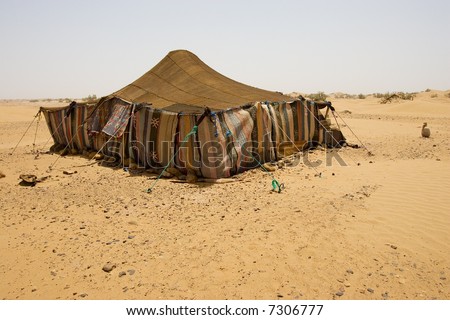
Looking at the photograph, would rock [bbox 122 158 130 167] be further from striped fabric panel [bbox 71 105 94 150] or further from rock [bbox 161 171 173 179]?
striped fabric panel [bbox 71 105 94 150]

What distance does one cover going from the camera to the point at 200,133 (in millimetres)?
7840

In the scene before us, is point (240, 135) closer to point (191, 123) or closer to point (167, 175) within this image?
point (191, 123)

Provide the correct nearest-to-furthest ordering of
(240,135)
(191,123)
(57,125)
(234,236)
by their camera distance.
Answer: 1. (234,236)
2. (191,123)
3. (240,135)
4. (57,125)

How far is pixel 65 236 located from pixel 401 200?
226 inches

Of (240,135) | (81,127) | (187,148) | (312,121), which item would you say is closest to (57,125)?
(81,127)

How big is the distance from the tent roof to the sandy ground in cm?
235

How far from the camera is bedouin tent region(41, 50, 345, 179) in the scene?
312 inches

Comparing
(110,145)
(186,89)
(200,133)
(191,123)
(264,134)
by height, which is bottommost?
(110,145)

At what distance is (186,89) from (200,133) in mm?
3212

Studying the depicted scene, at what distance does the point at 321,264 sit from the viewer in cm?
418

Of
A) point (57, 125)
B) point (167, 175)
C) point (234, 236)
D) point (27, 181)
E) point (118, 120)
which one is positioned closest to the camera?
point (234, 236)

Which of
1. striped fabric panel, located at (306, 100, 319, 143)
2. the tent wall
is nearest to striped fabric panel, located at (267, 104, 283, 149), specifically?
the tent wall

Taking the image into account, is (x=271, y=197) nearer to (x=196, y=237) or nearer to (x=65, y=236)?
(x=196, y=237)

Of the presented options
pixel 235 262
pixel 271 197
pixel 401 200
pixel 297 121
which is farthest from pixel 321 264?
pixel 297 121
